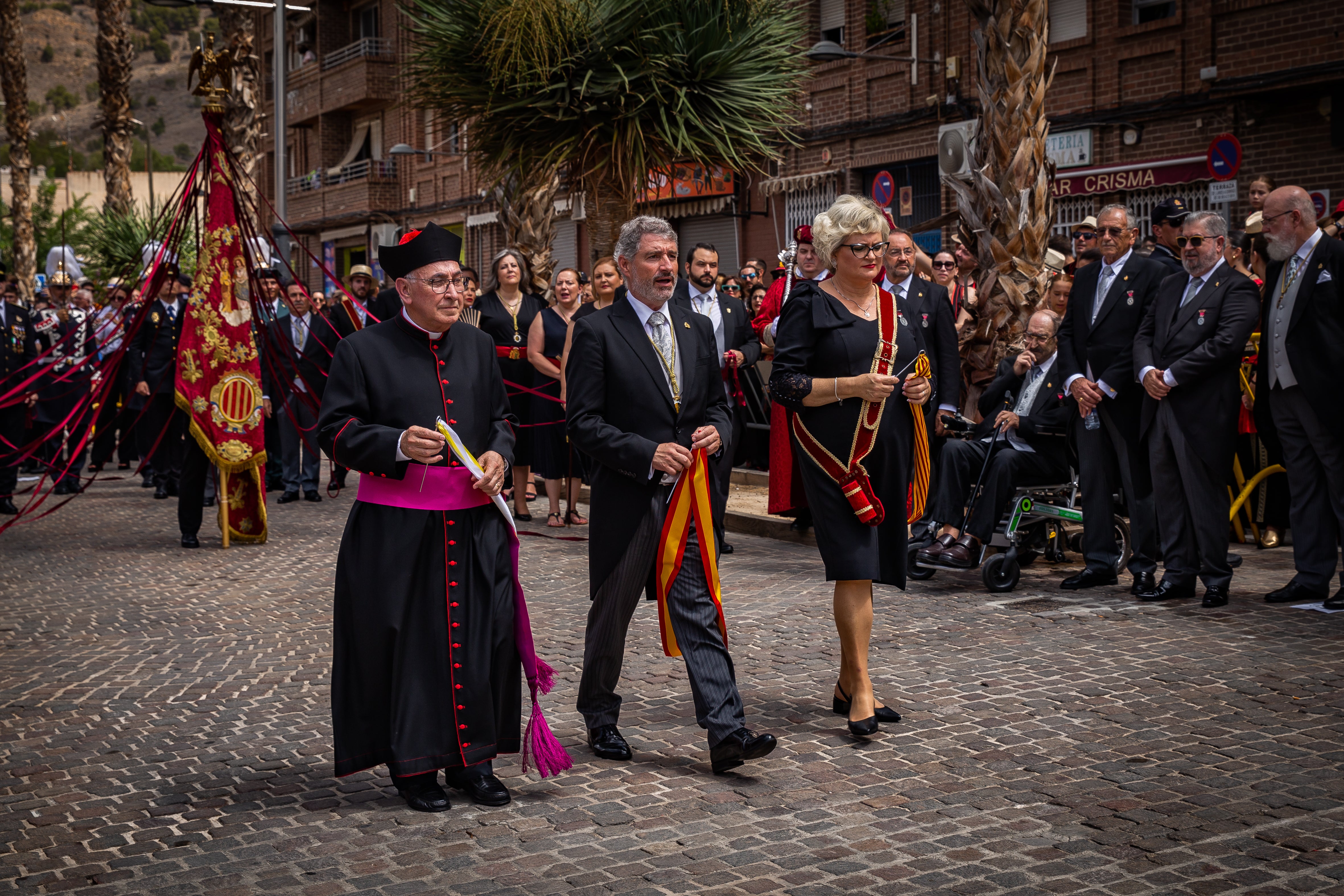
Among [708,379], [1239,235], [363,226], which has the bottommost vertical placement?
[708,379]

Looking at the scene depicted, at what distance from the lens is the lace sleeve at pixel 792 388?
5.53m

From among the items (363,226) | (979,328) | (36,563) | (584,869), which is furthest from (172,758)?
(363,226)

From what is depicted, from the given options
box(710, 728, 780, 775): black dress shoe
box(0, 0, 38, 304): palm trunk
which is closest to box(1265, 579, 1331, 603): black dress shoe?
box(710, 728, 780, 775): black dress shoe

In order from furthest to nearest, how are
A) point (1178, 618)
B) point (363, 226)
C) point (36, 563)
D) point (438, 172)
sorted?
1. point (363, 226)
2. point (438, 172)
3. point (36, 563)
4. point (1178, 618)

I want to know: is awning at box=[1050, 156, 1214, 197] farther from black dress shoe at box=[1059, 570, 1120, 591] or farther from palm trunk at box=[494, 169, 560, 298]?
black dress shoe at box=[1059, 570, 1120, 591]

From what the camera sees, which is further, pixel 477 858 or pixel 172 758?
pixel 172 758

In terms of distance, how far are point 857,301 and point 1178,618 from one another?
10.3 ft

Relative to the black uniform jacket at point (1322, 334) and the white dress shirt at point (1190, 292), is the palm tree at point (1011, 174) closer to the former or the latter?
the white dress shirt at point (1190, 292)

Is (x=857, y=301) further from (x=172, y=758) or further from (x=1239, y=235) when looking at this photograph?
(x=1239, y=235)

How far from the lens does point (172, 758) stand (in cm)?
527

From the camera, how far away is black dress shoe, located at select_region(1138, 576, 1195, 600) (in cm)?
818

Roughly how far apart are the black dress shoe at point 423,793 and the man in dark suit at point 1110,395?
196 inches

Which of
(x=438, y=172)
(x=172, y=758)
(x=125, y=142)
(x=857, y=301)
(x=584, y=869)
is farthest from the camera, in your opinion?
(x=438, y=172)

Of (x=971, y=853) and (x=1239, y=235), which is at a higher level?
(x=1239, y=235)
